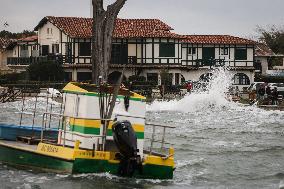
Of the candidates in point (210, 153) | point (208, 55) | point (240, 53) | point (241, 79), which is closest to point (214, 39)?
point (208, 55)

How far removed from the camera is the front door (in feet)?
252

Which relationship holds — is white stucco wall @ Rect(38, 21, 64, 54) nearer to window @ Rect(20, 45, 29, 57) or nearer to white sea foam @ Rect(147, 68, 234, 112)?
window @ Rect(20, 45, 29, 57)

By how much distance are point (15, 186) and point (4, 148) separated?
131 inches

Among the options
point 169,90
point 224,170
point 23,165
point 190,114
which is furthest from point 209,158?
point 169,90

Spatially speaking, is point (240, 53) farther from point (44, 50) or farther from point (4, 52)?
point (4, 52)

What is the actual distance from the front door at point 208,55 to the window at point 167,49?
4760 mm

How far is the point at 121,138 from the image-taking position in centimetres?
1853

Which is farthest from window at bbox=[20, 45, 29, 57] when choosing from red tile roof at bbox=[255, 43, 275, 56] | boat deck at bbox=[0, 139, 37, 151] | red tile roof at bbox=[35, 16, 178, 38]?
boat deck at bbox=[0, 139, 37, 151]

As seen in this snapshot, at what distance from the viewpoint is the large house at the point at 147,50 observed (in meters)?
71.6

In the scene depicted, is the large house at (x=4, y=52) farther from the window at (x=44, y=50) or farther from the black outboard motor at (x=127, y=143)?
the black outboard motor at (x=127, y=143)

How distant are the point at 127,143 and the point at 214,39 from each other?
2369 inches

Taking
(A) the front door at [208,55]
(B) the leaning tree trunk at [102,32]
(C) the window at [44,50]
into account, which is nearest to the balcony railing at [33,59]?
(C) the window at [44,50]

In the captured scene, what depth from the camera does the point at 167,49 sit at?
240 feet

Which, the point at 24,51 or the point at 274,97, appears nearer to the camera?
the point at 274,97
